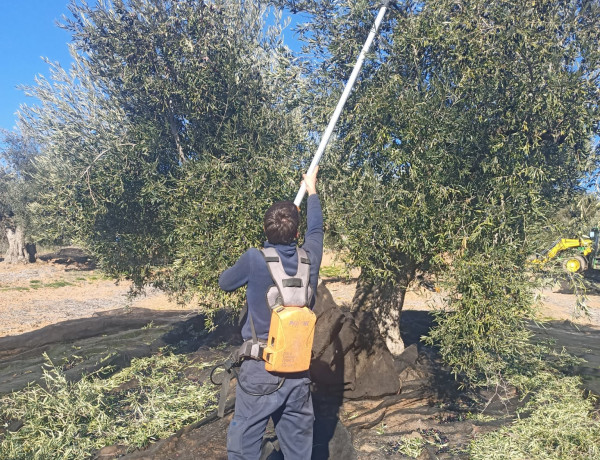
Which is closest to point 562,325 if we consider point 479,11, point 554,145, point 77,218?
point 554,145

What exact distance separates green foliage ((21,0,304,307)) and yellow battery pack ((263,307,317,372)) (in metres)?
3.46

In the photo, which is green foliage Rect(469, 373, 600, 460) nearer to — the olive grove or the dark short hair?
the olive grove

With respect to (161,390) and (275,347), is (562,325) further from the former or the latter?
(275,347)

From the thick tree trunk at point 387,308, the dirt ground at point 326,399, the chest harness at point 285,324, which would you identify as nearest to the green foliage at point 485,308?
the dirt ground at point 326,399

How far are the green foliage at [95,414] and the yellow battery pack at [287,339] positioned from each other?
10.3 ft

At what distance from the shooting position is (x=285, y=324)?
3.92 metres

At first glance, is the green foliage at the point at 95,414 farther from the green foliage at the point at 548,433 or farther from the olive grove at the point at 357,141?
the green foliage at the point at 548,433

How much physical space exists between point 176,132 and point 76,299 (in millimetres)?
14824

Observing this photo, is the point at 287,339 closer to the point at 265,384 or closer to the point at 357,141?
the point at 265,384

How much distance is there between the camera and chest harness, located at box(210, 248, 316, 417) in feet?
12.9

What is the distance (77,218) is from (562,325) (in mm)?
13269

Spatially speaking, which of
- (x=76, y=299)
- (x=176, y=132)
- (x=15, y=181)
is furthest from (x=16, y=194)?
(x=176, y=132)

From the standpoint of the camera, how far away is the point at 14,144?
29.5 m

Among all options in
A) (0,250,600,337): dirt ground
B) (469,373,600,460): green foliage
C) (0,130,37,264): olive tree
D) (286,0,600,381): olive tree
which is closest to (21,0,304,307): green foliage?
(286,0,600,381): olive tree
